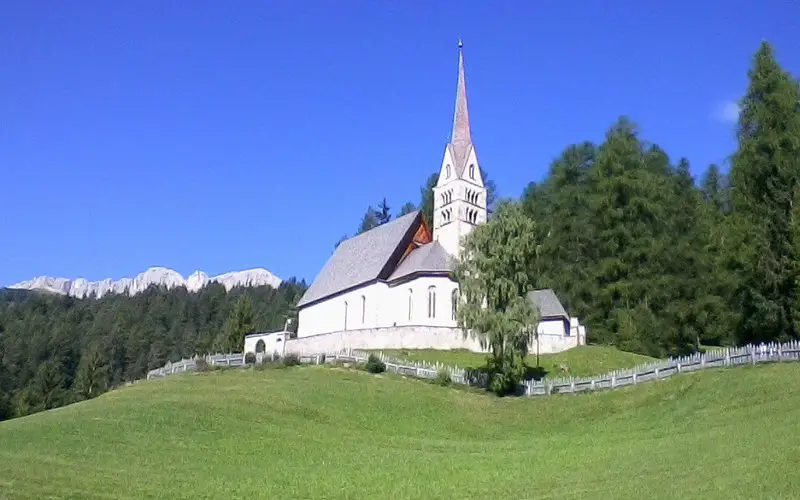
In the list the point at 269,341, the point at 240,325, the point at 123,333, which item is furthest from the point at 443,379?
the point at 123,333

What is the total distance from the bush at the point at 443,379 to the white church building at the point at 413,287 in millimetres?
10144

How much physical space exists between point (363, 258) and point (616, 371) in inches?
1263

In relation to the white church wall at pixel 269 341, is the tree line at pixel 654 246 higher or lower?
higher

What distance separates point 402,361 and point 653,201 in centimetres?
3050

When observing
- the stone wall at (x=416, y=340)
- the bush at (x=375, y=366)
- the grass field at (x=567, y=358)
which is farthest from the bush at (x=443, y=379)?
the stone wall at (x=416, y=340)

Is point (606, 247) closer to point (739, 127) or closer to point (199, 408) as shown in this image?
point (739, 127)

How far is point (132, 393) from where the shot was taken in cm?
4091

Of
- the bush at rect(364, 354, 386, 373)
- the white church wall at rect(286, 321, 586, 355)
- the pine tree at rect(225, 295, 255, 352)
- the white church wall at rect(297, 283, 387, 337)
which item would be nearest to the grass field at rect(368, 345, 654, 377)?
the white church wall at rect(286, 321, 586, 355)

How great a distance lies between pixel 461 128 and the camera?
69.9 meters

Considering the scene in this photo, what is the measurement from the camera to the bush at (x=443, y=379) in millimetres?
43938

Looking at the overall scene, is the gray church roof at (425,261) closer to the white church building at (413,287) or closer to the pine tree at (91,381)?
the white church building at (413,287)

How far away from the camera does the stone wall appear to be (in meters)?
55.8

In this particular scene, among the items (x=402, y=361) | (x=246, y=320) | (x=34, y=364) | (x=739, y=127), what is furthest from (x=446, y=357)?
(x=34, y=364)

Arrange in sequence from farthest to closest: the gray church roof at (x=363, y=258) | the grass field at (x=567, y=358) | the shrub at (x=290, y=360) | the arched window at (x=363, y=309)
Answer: the gray church roof at (x=363, y=258) < the arched window at (x=363, y=309) < the shrub at (x=290, y=360) < the grass field at (x=567, y=358)
